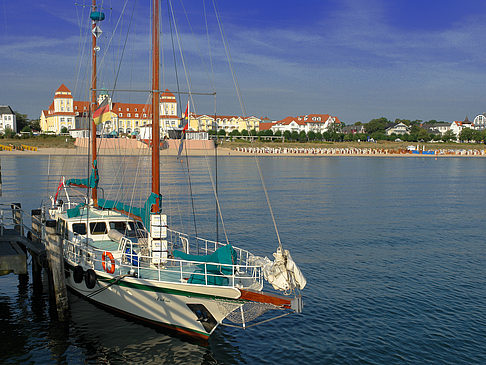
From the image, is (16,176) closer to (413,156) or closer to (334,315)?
(334,315)

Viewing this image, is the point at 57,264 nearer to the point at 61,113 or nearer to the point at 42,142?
the point at 42,142

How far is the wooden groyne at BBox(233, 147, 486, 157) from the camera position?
6288 inches

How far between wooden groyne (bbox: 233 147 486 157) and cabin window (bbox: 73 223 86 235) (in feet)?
438

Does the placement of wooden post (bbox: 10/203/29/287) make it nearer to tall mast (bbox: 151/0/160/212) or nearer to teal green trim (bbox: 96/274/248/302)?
teal green trim (bbox: 96/274/248/302)

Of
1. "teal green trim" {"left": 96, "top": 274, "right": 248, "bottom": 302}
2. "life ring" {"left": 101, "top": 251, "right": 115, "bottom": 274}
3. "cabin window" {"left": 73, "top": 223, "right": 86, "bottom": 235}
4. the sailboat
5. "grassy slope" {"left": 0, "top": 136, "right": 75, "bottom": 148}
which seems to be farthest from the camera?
"grassy slope" {"left": 0, "top": 136, "right": 75, "bottom": 148}

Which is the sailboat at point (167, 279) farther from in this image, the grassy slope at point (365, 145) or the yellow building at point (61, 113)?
the yellow building at point (61, 113)

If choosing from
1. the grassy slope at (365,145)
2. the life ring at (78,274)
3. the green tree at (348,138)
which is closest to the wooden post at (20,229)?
the life ring at (78,274)

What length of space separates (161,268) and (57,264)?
4490 mm

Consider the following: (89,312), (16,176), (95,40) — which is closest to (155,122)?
(89,312)

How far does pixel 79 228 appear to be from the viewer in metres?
20.3

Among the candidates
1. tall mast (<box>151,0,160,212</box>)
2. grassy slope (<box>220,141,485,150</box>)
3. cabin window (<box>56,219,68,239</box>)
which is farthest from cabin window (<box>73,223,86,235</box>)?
grassy slope (<box>220,141,485,150</box>)

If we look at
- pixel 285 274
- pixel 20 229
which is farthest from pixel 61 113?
pixel 285 274

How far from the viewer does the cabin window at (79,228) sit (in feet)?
66.3

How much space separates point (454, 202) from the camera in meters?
50.4
